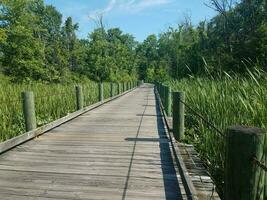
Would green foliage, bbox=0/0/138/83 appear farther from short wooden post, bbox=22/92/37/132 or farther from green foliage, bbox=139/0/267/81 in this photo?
short wooden post, bbox=22/92/37/132

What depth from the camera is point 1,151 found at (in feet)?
20.0

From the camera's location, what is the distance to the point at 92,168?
17.1ft

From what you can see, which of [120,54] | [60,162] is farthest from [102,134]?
[120,54]

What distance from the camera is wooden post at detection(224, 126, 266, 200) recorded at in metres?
2.22

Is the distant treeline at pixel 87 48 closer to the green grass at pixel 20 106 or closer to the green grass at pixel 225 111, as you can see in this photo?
the green grass at pixel 20 106

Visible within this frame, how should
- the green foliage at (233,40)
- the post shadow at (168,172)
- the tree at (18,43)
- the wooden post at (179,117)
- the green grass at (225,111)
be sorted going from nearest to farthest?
the post shadow at (168,172)
the green grass at (225,111)
the wooden post at (179,117)
the tree at (18,43)
the green foliage at (233,40)

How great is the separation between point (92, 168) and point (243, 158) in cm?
326

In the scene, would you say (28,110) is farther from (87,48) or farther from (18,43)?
(87,48)

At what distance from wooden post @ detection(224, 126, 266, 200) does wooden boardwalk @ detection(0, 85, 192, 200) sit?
5.72 ft

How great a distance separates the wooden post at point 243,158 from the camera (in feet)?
7.29

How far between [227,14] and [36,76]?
930 inches

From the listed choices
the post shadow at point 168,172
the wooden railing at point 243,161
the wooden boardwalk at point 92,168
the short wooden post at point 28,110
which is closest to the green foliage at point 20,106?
the short wooden post at point 28,110

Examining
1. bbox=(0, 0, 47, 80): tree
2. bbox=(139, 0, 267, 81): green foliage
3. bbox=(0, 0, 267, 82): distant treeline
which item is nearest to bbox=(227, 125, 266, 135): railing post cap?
bbox=(0, 0, 267, 82): distant treeline

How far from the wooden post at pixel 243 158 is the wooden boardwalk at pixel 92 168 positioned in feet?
5.72
